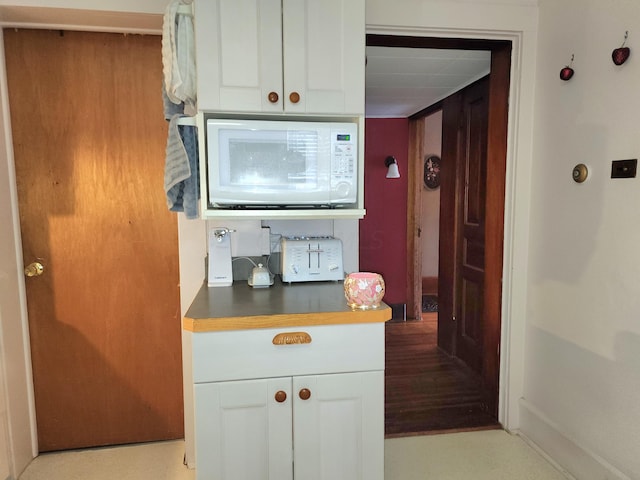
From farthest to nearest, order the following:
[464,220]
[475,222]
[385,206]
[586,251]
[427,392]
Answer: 1. [385,206]
2. [464,220]
3. [475,222]
4. [427,392]
5. [586,251]

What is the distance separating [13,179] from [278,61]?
4.79 feet

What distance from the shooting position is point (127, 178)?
212 centimetres

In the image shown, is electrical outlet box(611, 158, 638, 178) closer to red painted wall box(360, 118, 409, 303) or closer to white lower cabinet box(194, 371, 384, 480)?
white lower cabinet box(194, 371, 384, 480)

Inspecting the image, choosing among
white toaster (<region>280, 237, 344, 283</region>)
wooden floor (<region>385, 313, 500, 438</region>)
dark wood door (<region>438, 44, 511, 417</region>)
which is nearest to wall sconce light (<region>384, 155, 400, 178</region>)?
dark wood door (<region>438, 44, 511, 417</region>)

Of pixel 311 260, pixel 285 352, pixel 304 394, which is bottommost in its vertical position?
pixel 304 394

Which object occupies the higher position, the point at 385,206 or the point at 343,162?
the point at 343,162

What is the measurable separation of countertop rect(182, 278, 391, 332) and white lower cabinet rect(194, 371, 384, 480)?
21 centimetres

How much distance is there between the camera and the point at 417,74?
292 centimetres

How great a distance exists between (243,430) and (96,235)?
4.31ft

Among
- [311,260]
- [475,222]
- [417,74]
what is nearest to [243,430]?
[311,260]

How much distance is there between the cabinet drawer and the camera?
1.42 metres

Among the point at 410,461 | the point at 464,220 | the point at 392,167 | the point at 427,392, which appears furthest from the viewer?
the point at 392,167

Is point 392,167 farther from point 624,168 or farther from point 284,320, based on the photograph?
point 284,320

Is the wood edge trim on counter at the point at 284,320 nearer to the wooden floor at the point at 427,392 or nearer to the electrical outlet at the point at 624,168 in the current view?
the electrical outlet at the point at 624,168
